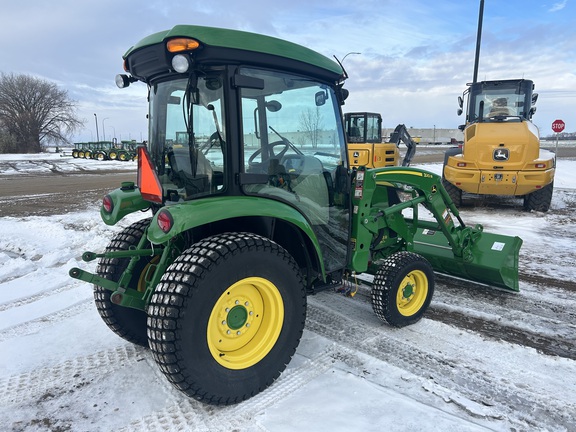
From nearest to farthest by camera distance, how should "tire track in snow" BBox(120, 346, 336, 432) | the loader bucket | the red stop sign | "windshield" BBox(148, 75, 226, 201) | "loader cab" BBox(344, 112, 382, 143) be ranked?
"tire track in snow" BBox(120, 346, 336, 432) < "windshield" BBox(148, 75, 226, 201) < the loader bucket < "loader cab" BBox(344, 112, 382, 143) < the red stop sign

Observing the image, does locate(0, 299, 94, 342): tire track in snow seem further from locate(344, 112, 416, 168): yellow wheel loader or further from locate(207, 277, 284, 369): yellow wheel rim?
locate(344, 112, 416, 168): yellow wheel loader

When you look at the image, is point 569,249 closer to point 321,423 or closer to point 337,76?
point 337,76

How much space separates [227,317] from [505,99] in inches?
407

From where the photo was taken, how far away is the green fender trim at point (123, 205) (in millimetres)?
3299

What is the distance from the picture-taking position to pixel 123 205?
3.31 metres

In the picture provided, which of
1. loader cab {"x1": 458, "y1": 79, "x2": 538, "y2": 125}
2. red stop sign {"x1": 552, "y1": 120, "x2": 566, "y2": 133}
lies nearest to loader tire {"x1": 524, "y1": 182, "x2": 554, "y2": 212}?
loader cab {"x1": 458, "y1": 79, "x2": 538, "y2": 125}

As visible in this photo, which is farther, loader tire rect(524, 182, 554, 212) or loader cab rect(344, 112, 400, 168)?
loader cab rect(344, 112, 400, 168)

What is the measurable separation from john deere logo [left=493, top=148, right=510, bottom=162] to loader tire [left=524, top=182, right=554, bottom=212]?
1.23 meters

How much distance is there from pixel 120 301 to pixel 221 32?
1782mm

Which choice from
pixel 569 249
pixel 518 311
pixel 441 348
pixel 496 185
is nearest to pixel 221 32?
pixel 441 348

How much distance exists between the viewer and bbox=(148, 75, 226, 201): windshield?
2.70m

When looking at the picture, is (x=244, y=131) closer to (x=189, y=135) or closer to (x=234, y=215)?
(x=189, y=135)

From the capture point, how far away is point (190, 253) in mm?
2441

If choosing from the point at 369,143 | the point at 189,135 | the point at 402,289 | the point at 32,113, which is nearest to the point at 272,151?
the point at 189,135
